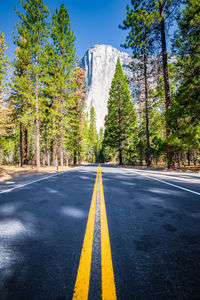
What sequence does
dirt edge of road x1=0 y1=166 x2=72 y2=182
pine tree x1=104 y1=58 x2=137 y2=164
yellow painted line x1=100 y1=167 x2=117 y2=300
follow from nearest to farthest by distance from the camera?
1. yellow painted line x1=100 y1=167 x2=117 y2=300
2. dirt edge of road x1=0 y1=166 x2=72 y2=182
3. pine tree x1=104 y1=58 x2=137 y2=164

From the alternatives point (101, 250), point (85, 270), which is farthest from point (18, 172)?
point (85, 270)

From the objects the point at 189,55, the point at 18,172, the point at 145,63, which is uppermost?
the point at 145,63

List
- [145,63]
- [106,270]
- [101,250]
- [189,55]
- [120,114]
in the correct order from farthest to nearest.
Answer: [120,114] → [145,63] → [189,55] → [101,250] → [106,270]

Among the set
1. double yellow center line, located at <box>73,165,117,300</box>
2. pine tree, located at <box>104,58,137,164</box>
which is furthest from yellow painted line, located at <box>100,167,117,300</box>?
pine tree, located at <box>104,58,137,164</box>

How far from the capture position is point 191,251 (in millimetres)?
1690

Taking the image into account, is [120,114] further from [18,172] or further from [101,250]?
[101,250]

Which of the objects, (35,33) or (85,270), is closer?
(85,270)

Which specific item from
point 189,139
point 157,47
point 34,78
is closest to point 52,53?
point 34,78

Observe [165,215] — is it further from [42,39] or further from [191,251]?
[42,39]

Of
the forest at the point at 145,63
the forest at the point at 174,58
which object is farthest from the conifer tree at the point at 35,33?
the forest at the point at 174,58

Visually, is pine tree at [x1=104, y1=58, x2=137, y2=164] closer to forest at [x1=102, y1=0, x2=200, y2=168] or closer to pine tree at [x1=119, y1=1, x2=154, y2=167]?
forest at [x1=102, y1=0, x2=200, y2=168]

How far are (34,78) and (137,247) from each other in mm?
18727

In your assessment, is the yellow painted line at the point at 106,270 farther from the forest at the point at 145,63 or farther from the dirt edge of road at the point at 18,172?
the forest at the point at 145,63

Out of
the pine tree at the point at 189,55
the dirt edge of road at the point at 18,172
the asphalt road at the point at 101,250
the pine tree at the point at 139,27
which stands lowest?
the dirt edge of road at the point at 18,172
